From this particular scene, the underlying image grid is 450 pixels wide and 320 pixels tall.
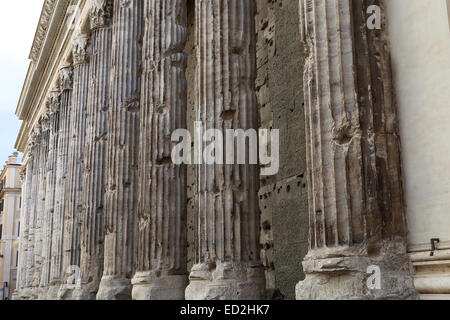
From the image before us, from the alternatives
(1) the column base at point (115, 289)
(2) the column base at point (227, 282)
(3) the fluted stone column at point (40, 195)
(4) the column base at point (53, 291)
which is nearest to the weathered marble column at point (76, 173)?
(4) the column base at point (53, 291)

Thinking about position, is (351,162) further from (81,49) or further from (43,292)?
(43,292)

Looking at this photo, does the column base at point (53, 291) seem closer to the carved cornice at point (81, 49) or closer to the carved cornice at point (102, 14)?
the carved cornice at point (81, 49)

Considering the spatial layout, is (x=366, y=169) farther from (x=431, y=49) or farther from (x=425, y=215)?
(x=431, y=49)

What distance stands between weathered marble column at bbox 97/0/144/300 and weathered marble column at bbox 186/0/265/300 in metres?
3.28

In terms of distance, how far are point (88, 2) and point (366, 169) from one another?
11916 mm

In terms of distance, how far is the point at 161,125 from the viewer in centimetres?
933

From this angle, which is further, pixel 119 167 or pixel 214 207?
pixel 119 167

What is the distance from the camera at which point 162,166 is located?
30.1ft

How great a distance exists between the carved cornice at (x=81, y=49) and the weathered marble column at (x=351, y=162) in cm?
1110

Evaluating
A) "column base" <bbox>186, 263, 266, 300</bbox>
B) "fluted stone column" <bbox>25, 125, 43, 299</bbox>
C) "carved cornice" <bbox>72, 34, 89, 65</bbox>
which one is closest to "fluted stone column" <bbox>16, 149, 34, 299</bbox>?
"fluted stone column" <bbox>25, 125, 43, 299</bbox>

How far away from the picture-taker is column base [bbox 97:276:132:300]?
10.3 meters

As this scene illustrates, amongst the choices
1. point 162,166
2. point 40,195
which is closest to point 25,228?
point 40,195

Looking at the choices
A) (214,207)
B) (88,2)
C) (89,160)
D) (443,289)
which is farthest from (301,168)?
(88,2)

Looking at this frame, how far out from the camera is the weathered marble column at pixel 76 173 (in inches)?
543
